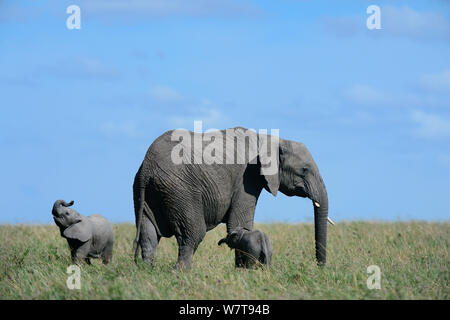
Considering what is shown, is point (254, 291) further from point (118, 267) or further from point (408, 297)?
point (118, 267)

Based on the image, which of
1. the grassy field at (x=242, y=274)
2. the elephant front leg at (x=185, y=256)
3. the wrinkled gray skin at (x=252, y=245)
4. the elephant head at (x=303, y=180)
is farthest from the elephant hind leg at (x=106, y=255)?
the elephant head at (x=303, y=180)

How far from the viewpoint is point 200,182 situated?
11328mm

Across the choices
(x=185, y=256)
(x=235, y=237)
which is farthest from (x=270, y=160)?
(x=185, y=256)

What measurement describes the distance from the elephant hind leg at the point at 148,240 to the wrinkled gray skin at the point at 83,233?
59.3 inches

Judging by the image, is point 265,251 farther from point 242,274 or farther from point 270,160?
point 270,160

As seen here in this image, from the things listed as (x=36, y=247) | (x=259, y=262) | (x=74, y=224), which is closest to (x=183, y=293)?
(x=259, y=262)

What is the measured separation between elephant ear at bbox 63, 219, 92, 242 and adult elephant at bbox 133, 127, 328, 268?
134 centimetres

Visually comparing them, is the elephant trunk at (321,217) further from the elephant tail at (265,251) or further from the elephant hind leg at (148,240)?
the elephant hind leg at (148,240)

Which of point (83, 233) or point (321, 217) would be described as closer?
point (83, 233)

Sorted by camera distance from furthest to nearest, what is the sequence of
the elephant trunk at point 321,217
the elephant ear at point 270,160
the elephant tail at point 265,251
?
the elephant trunk at point 321,217
the elephant ear at point 270,160
the elephant tail at point 265,251

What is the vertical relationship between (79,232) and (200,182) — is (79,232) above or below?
below

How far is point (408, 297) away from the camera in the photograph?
332 inches

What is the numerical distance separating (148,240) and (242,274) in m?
2.17

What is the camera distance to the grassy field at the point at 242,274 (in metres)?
8.72
